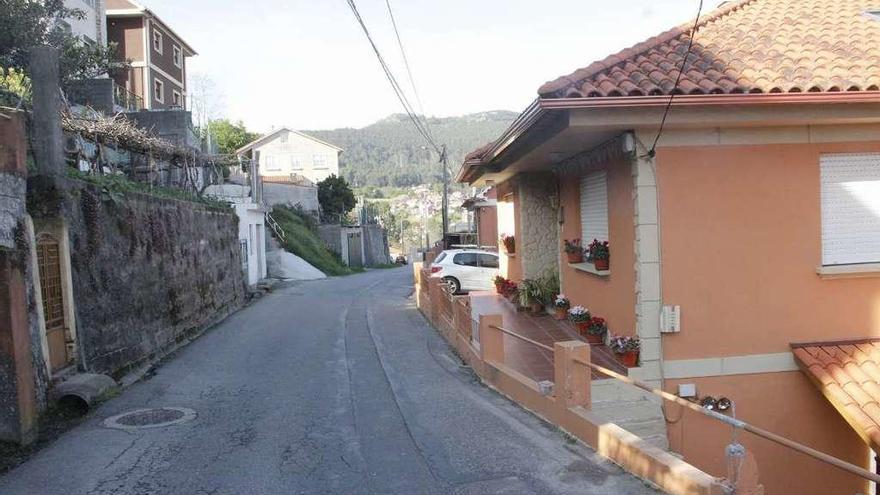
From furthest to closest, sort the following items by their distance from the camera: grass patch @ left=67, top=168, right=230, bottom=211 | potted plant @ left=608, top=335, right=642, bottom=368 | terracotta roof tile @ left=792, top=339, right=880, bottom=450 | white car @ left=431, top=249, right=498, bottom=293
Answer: white car @ left=431, top=249, right=498, bottom=293
grass patch @ left=67, top=168, right=230, bottom=211
potted plant @ left=608, top=335, right=642, bottom=368
terracotta roof tile @ left=792, top=339, right=880, bottom=450

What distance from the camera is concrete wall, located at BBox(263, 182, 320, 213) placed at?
42406 mm

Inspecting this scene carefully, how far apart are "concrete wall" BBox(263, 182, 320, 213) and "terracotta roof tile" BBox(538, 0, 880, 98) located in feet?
111

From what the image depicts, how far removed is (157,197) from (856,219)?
10881 millimetres

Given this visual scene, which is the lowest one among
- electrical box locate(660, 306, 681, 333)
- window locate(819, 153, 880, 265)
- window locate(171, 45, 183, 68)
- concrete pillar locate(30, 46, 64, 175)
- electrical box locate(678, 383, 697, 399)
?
electrical box locate(678, 383, 697, 399)

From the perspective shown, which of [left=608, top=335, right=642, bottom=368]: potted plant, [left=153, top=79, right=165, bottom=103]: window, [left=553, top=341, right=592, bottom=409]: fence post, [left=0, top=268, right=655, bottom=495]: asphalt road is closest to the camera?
[left=0, top=268, right=655, bottom=495]: asphalt road

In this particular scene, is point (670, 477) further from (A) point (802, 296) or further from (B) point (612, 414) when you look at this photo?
(A) point (802, 296)

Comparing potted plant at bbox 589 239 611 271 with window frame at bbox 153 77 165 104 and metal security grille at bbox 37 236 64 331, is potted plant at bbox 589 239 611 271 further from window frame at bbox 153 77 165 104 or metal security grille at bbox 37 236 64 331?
window frame at bbox 153 77 165 104

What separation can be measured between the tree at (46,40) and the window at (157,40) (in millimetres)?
13279

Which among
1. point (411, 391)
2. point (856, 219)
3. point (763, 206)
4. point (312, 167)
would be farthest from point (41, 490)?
point (312, 167)

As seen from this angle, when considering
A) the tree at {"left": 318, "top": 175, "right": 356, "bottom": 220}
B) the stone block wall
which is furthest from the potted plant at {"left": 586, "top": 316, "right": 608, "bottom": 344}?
the tree at {"left": 318, "top": 175, "right": 356, "bottom": 220}

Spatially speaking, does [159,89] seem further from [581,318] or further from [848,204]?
[848,204]

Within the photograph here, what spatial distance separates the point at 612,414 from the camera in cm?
745

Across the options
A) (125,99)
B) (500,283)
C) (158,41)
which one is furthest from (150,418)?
(158,41)

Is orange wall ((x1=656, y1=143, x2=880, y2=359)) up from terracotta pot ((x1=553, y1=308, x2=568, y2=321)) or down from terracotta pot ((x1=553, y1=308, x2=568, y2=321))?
up
